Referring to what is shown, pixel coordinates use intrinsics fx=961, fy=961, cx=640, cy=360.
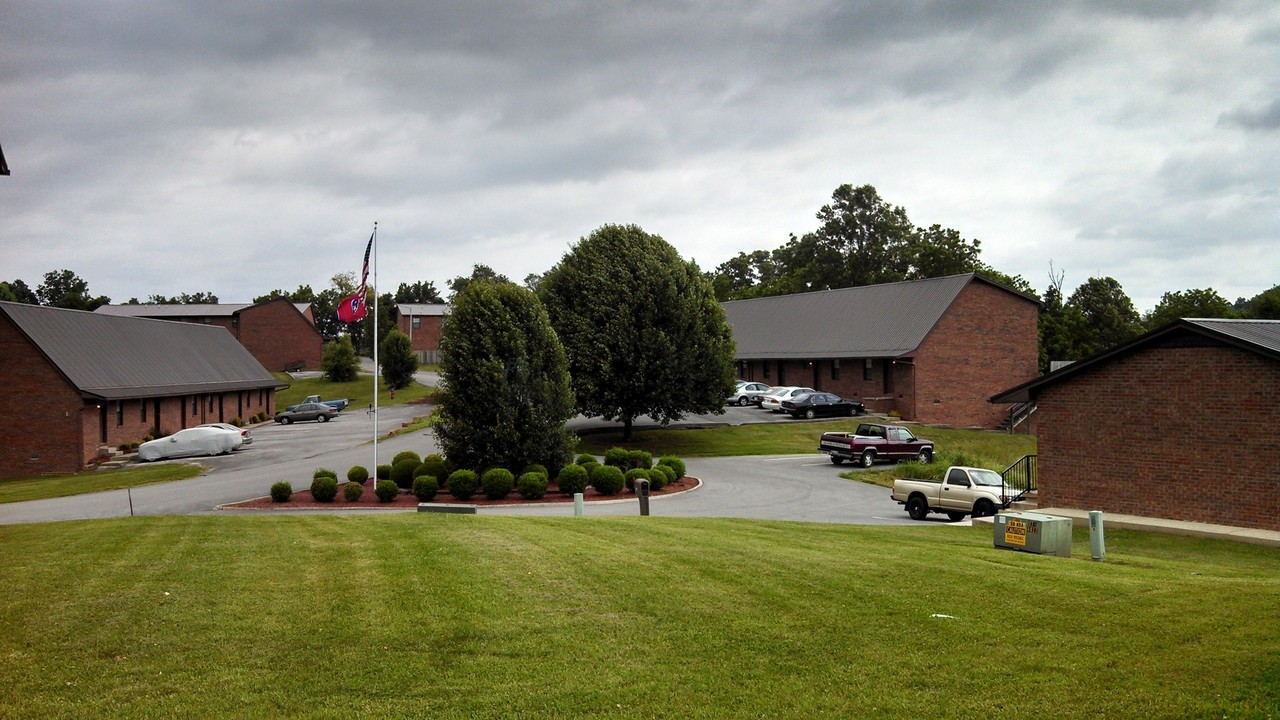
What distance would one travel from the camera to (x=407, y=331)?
123 m

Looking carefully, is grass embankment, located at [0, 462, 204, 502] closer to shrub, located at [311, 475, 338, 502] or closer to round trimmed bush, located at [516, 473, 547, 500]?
shrub, located at [311, 475, 338, 502]

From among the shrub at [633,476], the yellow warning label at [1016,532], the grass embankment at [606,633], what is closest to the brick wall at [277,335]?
the shrub at [633,476]

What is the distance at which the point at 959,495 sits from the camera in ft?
85.5

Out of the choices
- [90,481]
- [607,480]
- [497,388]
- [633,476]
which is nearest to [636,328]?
[633,476]

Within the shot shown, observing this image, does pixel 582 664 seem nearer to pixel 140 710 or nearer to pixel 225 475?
pixel 140 710

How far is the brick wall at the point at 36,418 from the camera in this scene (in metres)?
42.5

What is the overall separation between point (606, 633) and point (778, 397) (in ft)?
165

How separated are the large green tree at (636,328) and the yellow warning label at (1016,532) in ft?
92.5

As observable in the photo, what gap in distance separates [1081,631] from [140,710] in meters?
8.57

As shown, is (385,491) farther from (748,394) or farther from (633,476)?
(748,394)

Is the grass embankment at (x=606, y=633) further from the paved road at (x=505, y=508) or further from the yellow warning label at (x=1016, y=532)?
the paved road at (x=505, y=508)

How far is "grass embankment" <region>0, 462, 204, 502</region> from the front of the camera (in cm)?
3422

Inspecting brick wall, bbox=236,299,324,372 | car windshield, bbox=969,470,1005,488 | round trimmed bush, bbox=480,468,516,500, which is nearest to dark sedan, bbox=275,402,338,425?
brick wall, bbox=236,299,324,372

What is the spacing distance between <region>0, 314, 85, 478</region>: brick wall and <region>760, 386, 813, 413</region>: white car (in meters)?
36.9
